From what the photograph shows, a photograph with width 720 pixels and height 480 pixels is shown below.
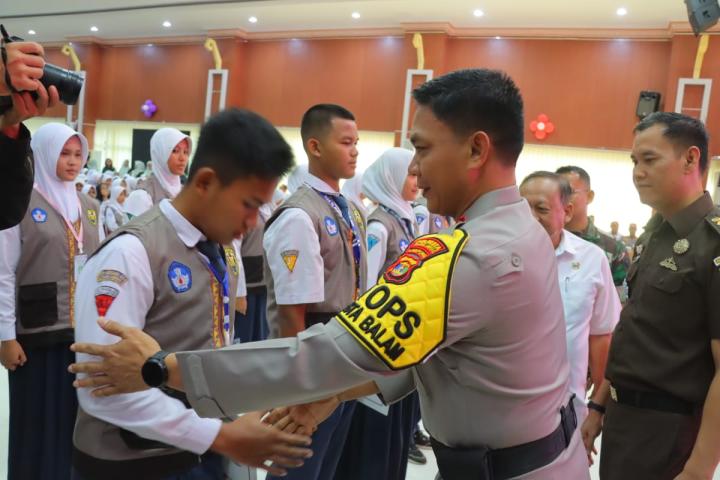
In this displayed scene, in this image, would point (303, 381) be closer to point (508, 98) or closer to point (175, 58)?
point (508, 98)

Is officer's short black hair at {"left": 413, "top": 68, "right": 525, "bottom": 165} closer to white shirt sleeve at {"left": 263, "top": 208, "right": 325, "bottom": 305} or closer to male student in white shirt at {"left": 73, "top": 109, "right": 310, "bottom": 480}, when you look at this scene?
male student in white shirt at {"left": 73, "top": 109, "right": 310, "bottom": 480}

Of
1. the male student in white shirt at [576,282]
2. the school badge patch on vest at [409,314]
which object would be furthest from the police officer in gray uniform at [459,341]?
the male student in white shirt at [576,282]

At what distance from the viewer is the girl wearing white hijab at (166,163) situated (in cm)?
436

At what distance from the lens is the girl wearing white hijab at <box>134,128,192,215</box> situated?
436 cm

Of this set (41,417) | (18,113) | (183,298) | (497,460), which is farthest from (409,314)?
(41,417)

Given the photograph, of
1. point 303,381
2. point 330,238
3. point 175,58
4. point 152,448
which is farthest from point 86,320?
point 175,58

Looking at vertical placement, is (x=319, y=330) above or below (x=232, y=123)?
below

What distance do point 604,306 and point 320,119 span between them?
4.94 feet

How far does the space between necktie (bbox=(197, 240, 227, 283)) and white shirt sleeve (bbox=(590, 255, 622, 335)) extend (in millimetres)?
1599

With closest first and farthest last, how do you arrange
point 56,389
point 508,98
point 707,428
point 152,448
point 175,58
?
point 508,98
point 152,448
point 707,428
point 56,389
point 175,58

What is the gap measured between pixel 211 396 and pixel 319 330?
23cm

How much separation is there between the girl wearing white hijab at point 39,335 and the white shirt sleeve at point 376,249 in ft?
4.41

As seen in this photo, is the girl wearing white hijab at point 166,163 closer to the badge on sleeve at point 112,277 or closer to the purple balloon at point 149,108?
the badge on sleeve at point 112,277

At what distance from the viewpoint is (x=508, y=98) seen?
125 cm
